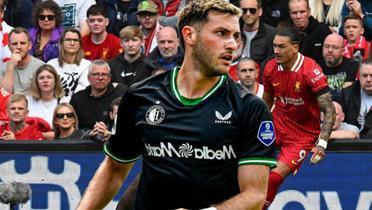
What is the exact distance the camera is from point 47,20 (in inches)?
552

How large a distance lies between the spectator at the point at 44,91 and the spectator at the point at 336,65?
9.93 feet

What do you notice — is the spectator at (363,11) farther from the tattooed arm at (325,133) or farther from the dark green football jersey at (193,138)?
the dark green football jersey at (193,138)

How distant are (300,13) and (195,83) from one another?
817cm

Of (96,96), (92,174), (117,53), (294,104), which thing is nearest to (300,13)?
(117,53)

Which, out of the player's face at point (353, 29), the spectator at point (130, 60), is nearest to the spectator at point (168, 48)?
the spectator at point (130, 60)

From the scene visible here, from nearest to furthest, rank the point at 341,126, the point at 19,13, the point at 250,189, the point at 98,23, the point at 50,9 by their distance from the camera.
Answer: the point at 250,189
the point at 341,126
the point at 98,23
the point at 50,9
the point at 19,13

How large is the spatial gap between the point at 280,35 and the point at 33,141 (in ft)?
8.62

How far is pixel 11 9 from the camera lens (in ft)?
49.5

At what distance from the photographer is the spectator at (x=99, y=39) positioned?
45.5 ft

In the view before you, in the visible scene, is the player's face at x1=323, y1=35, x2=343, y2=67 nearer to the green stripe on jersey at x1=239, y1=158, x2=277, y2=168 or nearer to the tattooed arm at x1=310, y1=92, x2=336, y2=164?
the tattooed arm at x1=310, y1=92, x2=336, y2=164

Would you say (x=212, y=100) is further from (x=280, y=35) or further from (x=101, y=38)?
(x=101, y=38)

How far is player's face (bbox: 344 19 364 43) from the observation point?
44.0 ft

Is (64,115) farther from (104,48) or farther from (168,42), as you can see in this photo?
(104,48)

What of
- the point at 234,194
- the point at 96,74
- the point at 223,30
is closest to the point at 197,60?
the point at 223,30
